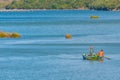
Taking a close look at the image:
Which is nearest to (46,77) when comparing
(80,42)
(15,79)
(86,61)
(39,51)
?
(15,79)

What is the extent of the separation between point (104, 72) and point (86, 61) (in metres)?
9.76

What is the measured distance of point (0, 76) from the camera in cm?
6203

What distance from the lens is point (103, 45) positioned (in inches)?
3812

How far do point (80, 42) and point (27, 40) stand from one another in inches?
421

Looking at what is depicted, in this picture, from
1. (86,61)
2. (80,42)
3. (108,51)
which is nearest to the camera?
(86,61)

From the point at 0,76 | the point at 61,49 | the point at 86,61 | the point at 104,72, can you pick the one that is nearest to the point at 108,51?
the point at 61,49

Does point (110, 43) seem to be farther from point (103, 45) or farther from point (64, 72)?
point (64, 72)

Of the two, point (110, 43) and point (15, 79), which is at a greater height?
point (15, 79)

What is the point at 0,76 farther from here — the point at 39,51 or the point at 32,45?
the point at 32,45

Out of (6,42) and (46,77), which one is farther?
(6,42)

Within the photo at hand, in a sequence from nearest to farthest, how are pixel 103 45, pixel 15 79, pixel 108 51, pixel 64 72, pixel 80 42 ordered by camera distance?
pixel 15 79
pixel 64 72
pixel 108 51
pixel 103 45
pixel 80 42

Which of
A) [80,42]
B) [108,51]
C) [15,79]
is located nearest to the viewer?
[15,79]

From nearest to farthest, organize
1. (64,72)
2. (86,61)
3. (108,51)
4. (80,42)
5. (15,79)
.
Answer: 1. (15,79)
2. (64,72)
3. (86,61)
4. (108,51)
5. (80,42)

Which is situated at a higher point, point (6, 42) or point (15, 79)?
point (15, 79)
